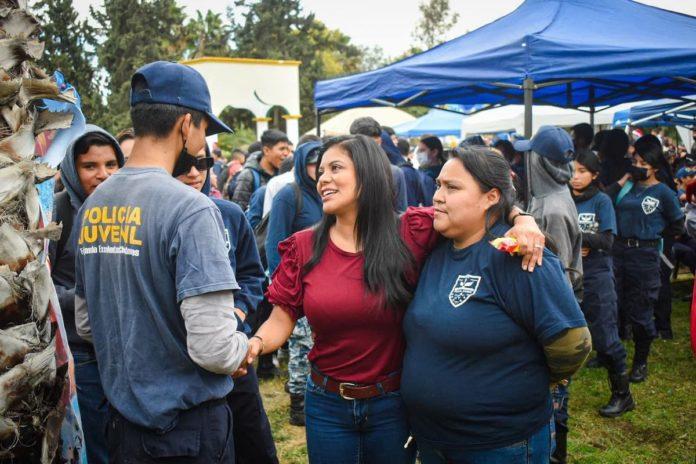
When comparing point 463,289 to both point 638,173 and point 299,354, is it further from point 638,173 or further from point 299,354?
point 638,173

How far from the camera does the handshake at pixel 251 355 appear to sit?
2.19 m

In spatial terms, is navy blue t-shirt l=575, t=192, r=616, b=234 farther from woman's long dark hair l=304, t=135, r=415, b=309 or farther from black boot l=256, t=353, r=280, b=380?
black boot l=256, t=353, r=280, b=380

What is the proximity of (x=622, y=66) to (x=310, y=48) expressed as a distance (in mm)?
40602

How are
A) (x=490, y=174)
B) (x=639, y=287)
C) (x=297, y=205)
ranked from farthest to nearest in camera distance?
1. (x=639, y=287)
2. (x=297, y=205)
3. (x=490, y=174)

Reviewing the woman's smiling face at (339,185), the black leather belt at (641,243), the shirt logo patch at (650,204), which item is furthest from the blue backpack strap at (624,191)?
the woman's smiling face at (339,185)

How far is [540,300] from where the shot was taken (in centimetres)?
224

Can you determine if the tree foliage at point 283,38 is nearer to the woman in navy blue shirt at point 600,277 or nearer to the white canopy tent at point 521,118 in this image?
the white canopy tent at point 521,118

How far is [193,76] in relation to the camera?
2.15 metres

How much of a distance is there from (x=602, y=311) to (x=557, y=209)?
51.2 inches

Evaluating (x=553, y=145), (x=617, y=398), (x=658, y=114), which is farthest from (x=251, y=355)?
(x=658, y=114)

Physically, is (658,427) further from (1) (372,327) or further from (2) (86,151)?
(2) (86,151)

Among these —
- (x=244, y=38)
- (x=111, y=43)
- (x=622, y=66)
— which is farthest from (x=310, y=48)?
(x=622, y=66)

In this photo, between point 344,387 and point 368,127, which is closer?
point 344,387

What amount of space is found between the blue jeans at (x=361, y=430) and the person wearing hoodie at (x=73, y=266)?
3.29ft
